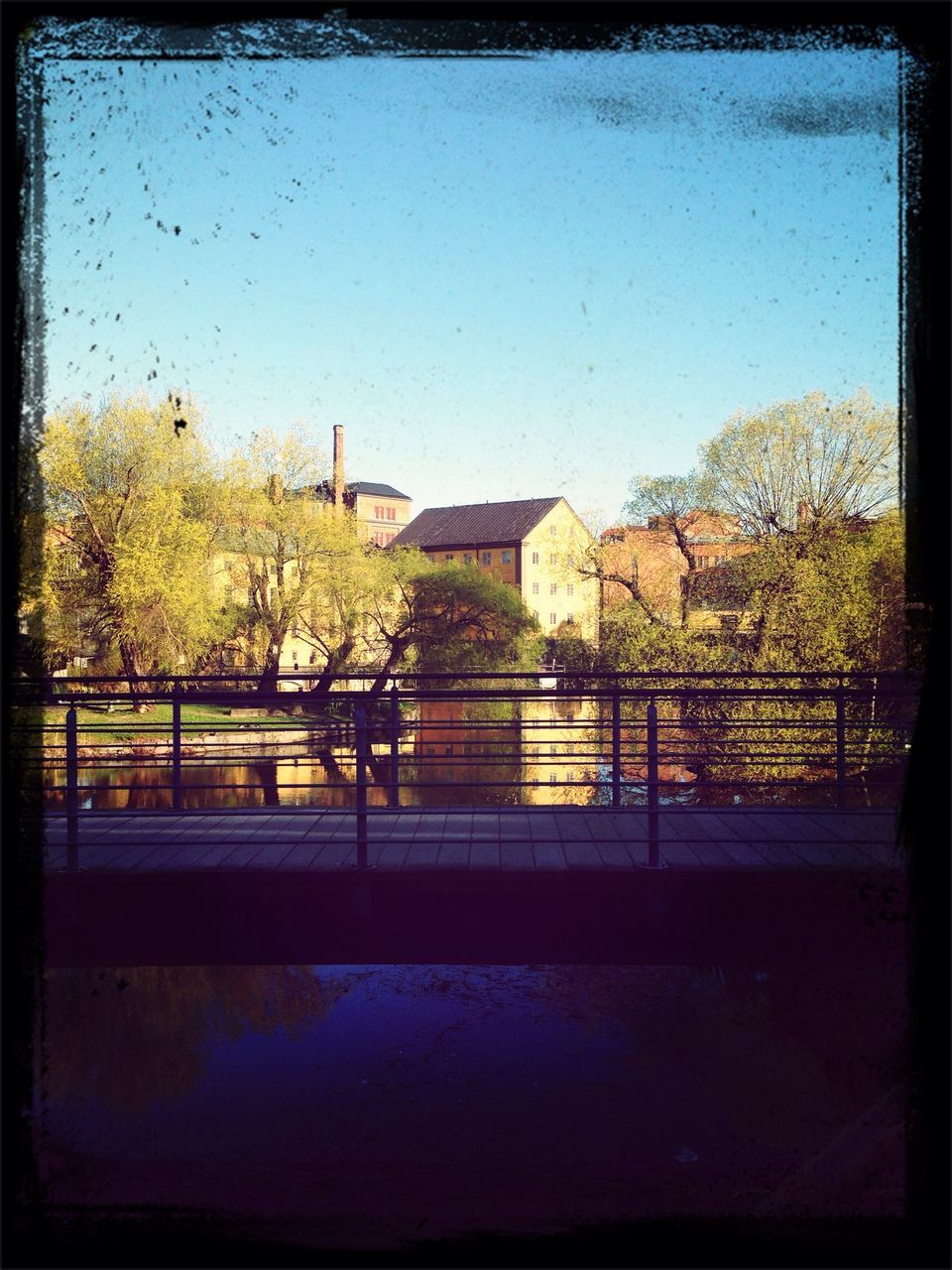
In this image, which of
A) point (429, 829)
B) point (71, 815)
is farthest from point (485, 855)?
point (71, 815)

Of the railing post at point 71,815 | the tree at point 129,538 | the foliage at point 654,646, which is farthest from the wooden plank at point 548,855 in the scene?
the tree at point 129,538

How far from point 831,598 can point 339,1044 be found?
10125 mm

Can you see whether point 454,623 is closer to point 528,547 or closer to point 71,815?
point 528,547

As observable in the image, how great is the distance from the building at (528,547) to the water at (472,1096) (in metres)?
12.0

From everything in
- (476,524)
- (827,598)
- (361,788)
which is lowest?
(361,788)

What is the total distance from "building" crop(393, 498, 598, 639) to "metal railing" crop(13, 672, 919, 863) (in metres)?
1.76

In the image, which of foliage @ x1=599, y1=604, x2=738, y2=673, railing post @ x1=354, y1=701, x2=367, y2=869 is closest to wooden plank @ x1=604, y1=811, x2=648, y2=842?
railing post @ x1=354, y1=701, x2=367, y2=869

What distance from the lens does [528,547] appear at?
97.6ft

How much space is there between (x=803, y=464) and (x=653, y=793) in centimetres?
1088

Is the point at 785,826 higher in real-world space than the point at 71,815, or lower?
lower

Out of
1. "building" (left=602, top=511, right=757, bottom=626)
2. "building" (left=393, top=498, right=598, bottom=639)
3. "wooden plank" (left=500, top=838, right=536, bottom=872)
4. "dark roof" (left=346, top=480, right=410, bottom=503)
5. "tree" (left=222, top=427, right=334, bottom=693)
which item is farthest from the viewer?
"dark roof" (left=346, top=480, right=410, bottom=503)

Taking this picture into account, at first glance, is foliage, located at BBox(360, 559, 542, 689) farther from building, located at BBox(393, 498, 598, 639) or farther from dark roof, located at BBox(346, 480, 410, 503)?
dark roof, located at BBox(346, 480, 410, 503)

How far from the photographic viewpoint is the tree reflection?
15.5 feet

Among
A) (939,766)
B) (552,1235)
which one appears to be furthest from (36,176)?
(552,1235)
